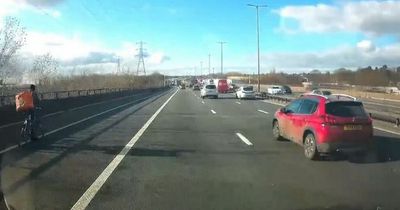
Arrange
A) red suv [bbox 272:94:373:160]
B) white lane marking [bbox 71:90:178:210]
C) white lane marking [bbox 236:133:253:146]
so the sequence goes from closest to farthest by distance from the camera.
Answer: white lane marking [bbox 71:90:178:210] < red suv [bbox 272:94:373:160] < white lane marking [bbox 236:133:253:146]

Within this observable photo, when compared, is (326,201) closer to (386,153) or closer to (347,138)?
(347,138)

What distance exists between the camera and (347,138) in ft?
39.8

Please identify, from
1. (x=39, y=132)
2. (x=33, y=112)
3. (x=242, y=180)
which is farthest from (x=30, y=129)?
(x=242, y=180)

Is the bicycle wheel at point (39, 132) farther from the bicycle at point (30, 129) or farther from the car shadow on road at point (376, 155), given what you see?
the car shadow on road at point (376, 155)

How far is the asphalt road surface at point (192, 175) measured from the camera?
797 cm

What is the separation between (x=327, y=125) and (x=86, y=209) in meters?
6.55

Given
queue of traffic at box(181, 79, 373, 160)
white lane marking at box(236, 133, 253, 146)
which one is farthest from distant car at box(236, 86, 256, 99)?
queue of traffic at box(181, 79, 373, 160)

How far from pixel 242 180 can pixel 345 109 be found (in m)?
4.05

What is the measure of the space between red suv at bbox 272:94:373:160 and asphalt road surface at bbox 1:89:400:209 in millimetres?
386

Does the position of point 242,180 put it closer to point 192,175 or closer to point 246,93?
point 192,175

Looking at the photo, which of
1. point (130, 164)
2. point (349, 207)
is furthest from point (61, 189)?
point (349, 207)

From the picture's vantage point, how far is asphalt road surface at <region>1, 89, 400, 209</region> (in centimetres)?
797

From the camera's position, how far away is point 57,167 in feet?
36.4

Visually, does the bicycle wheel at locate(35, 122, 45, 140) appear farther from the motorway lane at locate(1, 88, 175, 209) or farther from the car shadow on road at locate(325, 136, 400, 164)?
the car shadow on road at locate(325, 136, 400, 164)
